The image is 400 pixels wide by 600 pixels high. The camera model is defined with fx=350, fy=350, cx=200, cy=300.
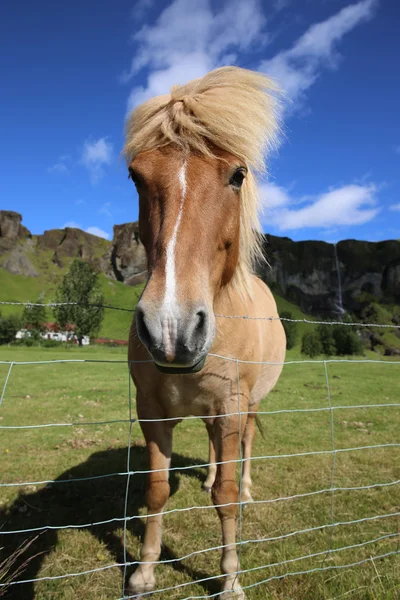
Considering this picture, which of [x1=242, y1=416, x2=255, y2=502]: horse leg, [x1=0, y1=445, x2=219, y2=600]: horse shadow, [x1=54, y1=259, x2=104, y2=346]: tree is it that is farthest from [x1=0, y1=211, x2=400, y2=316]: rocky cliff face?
[x1=0, y1=445, x2=219, y2=600]: horse shadow

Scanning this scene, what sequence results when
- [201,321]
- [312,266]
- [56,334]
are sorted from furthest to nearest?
1. [312,266]
2. [56,334]
3. [201,321]

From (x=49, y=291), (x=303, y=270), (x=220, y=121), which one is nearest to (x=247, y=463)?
(x=220, y=121)

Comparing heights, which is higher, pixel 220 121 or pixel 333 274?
pixel 333 274

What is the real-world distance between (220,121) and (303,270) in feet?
403

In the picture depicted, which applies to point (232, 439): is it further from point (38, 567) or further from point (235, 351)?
point (38, 567)

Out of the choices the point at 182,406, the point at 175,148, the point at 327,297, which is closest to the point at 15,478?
the point at 182,406

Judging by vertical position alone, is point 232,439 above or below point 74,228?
below

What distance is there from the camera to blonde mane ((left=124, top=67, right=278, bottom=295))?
2113 mm

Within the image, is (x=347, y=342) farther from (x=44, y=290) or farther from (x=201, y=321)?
(x=44, y=290)

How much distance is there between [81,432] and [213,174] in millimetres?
6433

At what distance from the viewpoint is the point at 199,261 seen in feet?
5.98

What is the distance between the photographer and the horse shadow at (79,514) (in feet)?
9.29

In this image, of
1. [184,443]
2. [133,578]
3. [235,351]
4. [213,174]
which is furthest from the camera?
[184,443]

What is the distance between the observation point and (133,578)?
260 cm
